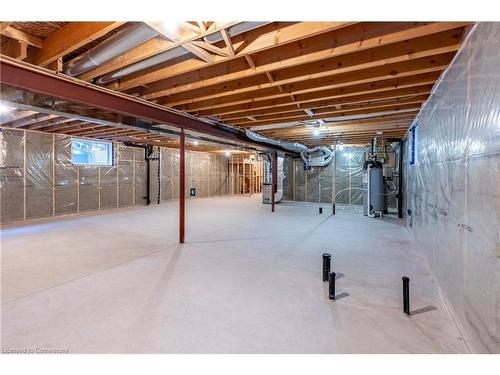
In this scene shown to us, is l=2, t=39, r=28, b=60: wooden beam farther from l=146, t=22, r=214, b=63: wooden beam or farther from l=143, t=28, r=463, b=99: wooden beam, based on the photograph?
l=146, t=22, r=214, b=63: wooden beam

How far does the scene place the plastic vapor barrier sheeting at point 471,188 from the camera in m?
1.31

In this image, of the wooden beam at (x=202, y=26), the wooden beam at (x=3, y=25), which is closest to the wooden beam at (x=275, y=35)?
the wooden beam at (x=202, y=26)

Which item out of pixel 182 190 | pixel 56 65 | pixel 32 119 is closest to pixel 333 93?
pixel 182 190

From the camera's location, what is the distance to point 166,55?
2254 mm

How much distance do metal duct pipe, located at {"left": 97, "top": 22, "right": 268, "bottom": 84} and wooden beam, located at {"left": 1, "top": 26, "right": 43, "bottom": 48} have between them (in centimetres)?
61

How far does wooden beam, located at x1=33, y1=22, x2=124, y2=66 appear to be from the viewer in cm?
178

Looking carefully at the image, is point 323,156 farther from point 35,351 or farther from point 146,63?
point 35,351

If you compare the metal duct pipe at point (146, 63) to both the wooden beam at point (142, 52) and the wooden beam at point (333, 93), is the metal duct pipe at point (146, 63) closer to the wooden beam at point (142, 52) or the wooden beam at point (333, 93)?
the wooden beam at point (142, 52)

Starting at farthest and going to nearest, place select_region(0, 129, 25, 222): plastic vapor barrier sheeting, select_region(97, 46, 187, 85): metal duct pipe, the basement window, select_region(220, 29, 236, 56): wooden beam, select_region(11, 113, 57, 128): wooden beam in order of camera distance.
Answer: the basement window, select_region(0, 129, 25, 222): plastic vapor barrier sheeting, select_region(11, 113, 57, 128): wooden beam, select_region(97, 46, 187, 85): metal duct pipe, select_region(220, 29, 236, 56): wooden beam

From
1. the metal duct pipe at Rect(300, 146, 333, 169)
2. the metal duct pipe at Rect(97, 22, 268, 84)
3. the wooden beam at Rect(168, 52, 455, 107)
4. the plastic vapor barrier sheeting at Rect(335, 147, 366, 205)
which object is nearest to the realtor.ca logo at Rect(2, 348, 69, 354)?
the metal duct pipe at Rect(97, 22, 268, 84)

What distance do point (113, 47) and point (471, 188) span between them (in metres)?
2.86

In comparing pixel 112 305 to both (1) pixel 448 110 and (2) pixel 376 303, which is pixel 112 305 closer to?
(2) pixel 376 303
